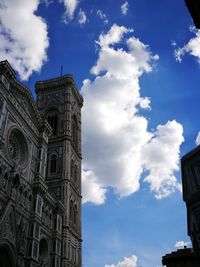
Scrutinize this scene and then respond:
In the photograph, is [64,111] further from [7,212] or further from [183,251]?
[183,251]

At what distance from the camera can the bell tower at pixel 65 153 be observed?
4322cm

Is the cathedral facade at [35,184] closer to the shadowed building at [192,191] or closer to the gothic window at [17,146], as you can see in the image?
the gothic window at [17,146]

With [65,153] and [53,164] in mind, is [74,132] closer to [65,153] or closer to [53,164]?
[65,153]

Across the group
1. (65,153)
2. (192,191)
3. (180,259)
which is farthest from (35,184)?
(192,191)

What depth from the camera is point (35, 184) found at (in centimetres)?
3522

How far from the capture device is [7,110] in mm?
32719

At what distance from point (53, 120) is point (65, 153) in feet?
27.3

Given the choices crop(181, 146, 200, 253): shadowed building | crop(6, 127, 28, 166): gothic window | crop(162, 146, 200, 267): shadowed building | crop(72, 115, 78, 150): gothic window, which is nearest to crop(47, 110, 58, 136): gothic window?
crop(72, 115, 78, 150): gothic window

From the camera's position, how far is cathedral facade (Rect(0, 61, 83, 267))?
29578 mm

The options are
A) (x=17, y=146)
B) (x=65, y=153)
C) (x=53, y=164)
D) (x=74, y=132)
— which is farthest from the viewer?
(x=74, y=132)

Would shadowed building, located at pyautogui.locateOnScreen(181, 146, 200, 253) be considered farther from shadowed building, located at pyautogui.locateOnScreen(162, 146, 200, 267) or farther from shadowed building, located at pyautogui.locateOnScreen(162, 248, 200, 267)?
shadowed building, located at pyautogui.locateOnScreen(162, 248, 200, 267)

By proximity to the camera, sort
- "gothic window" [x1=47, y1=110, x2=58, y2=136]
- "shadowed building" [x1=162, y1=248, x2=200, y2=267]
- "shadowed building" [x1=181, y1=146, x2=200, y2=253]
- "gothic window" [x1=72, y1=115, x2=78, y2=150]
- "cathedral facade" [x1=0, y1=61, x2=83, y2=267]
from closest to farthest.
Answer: "shadowed building" [x1=181, y1=146, x2=200, y2=253]
"shadowed building" [x1=162, y1=248, x2=200, y2=267]
"cathedral facade" [x1=0, y1=61, x2=83, y2=267]
"gothic window" [x1=47, y1=110, x2=58, y2=136]
"gothic window" [x1=72, y1=115, x2=78, y2=150]

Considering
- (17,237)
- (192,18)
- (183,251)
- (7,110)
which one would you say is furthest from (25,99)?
(192,18)

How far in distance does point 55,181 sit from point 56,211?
7614mm
